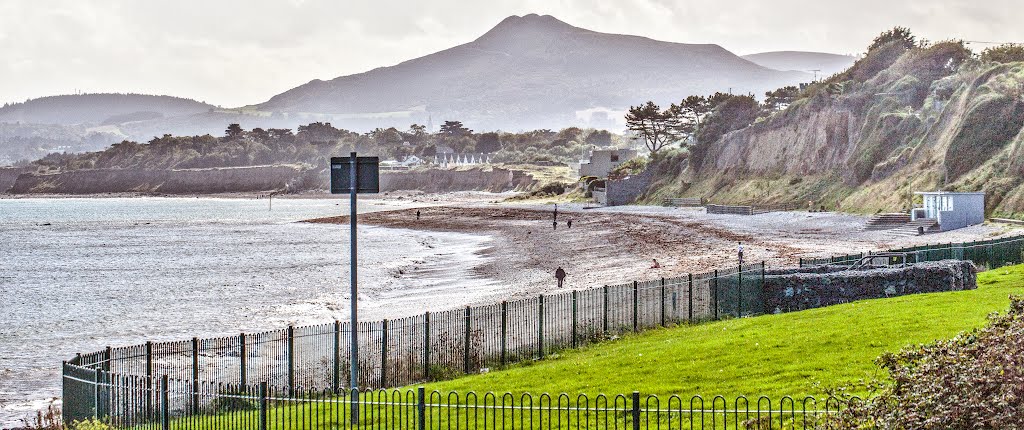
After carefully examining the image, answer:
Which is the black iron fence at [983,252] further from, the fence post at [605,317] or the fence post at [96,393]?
the fence post at [96,393]

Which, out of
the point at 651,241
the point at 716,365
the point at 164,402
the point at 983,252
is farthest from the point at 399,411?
the point at 651,241

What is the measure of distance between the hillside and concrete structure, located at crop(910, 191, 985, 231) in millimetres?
2624

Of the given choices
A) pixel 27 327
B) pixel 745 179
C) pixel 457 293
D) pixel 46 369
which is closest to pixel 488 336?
pixel 46 369

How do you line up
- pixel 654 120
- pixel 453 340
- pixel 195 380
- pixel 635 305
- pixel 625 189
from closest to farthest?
pixel 195 380, pixel 453 340, pixel 635 305, pixel 625 189, pixel 654 120

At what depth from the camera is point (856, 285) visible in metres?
25.8

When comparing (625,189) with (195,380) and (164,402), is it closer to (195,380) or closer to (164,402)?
(195,380)

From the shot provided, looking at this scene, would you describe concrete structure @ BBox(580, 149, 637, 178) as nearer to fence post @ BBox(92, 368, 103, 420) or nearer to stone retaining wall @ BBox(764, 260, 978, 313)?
stone retaining wall @ BBox(764, 260, 978, 313)

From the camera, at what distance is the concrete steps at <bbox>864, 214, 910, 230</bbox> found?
5988cm

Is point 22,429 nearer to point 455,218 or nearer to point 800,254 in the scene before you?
point 800,254

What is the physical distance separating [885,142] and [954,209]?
3183 cm

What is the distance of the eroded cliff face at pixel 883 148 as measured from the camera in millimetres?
68500

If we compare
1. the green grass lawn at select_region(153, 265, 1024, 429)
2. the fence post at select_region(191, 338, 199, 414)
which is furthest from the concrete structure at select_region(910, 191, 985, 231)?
the fence post at select_region(191, 338, 199, 414)

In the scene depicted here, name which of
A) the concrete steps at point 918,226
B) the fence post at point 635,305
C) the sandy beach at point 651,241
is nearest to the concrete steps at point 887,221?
the sandy beach at point 651,241

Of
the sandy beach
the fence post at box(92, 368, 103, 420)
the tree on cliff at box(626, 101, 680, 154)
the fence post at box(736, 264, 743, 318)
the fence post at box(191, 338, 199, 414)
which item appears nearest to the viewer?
the fence post at box(92, 368, 103, 420)
